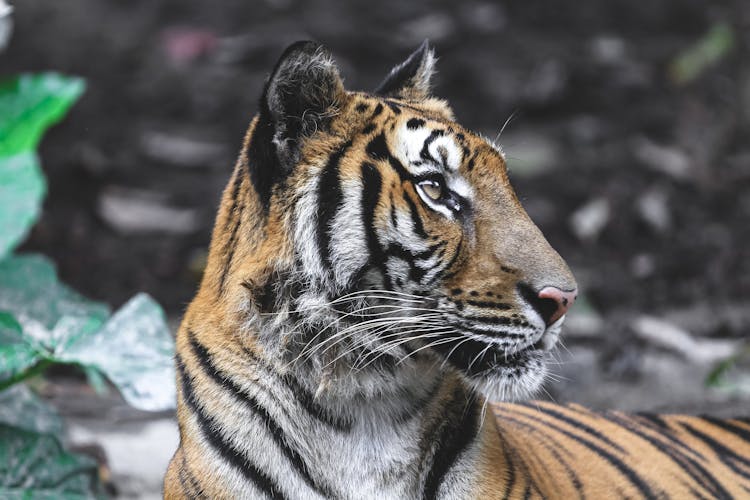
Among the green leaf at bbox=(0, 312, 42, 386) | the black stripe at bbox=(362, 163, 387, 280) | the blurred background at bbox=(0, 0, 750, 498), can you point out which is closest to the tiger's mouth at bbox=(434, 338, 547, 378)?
the black stripe at bbox=(362, 163, 387, 280)

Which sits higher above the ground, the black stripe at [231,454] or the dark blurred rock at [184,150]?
the dark blurred rock at [184,150]

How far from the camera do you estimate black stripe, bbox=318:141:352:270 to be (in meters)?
2.35

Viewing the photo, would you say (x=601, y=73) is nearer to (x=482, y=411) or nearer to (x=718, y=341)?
(x=718, y=341)

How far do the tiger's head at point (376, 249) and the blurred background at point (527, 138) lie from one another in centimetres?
239

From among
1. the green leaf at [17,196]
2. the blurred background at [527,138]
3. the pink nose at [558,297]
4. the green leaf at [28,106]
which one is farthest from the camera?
the blurred background at [527,138]

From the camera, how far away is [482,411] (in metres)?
2.44

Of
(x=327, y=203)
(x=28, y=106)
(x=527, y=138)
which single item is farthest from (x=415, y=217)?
(x=527, y=138)

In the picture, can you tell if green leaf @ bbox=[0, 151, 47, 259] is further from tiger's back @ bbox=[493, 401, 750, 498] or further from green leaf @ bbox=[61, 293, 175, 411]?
tiger's back @ bbox=[493, 401, 750, 498]

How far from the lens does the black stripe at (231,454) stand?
7.57 ft

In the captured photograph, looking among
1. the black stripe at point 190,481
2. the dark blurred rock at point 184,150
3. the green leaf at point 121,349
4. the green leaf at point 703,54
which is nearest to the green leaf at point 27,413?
the green leaf at point 121,349

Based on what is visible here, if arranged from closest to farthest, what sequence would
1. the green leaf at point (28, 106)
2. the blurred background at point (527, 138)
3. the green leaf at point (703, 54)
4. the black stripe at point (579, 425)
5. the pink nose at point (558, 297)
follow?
the pink nose at point (558, 297), the black stripe at point (579, 425), the green leaf at point (28, 106), the blurred background at point (527, 138), the green leaf at point (703, 54)

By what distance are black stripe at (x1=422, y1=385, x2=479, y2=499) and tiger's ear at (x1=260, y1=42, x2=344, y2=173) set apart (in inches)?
27.2

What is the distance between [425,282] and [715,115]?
5183 millimetres

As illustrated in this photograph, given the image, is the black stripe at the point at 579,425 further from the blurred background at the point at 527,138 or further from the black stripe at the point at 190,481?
the blurred background at the point at 527,138
